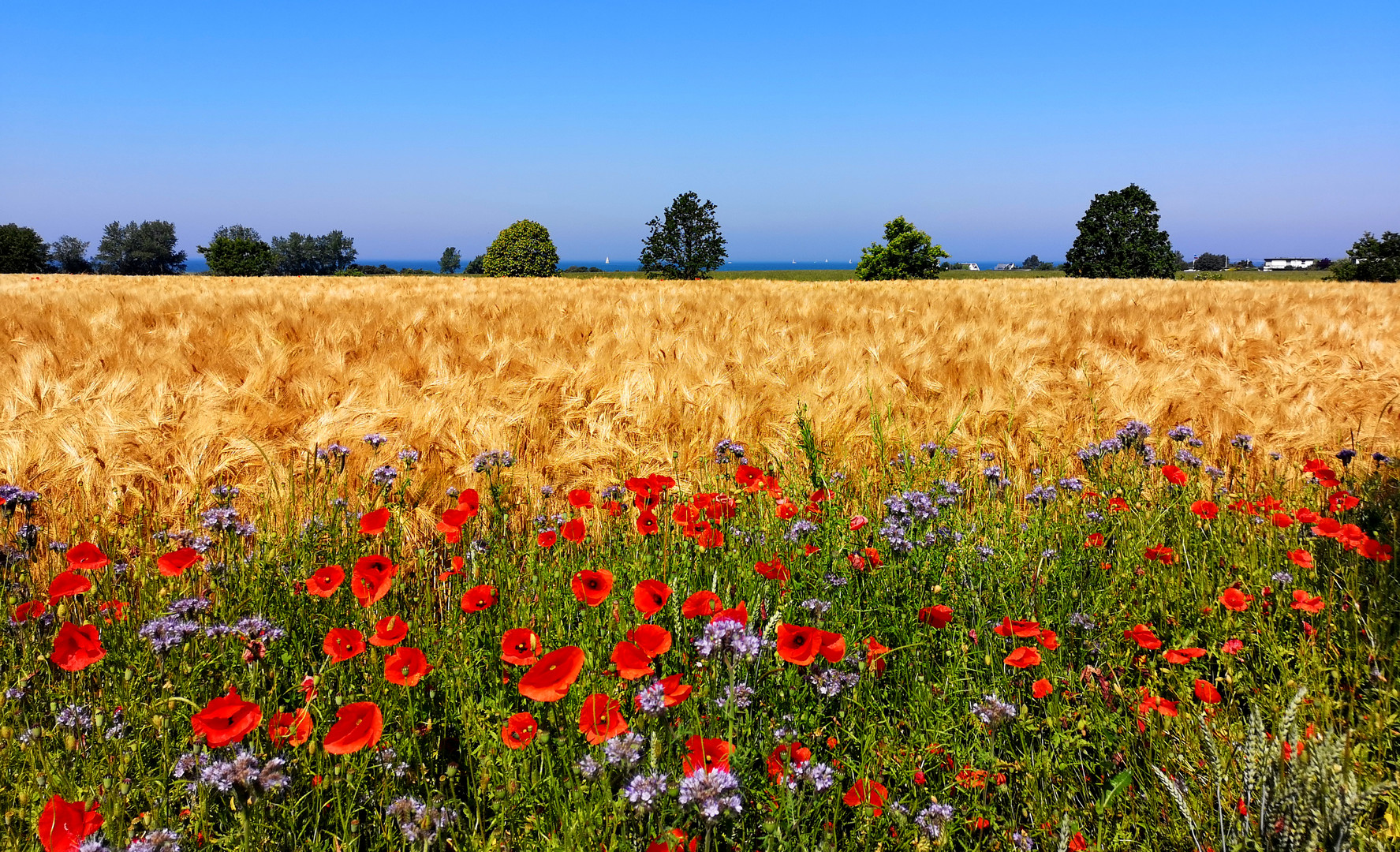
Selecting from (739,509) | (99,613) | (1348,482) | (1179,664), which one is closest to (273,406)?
(99,613)

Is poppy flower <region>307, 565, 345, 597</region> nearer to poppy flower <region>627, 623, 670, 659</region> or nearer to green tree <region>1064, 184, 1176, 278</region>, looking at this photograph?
poppy flower <region>627, 623, 670, 659</region>

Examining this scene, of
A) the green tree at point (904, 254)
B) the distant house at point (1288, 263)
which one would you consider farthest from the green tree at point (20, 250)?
the distant house at point (1288, 263)

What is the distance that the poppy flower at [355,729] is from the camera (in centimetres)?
118

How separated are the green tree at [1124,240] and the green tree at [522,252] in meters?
43.9

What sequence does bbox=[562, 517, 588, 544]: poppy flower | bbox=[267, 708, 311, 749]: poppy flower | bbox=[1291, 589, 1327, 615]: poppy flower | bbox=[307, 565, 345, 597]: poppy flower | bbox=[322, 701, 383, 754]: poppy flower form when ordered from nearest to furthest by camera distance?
bbox=[322, 701, 383, 754]: poppy flower, bbox=[267, 708, 311, 749]: poppy flower, bbox=[307, 565, 345, 597]: poppy flower, bbox=[1291, 589, 1327, 615]: poppy flower, bbox=[562, 517, 588, 544]: poppy flower

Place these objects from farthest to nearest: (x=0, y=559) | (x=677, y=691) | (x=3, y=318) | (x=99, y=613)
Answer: (x=3, y=318)
(x=0, y=559)
(x=99, y=613)
(x=677, y=691)

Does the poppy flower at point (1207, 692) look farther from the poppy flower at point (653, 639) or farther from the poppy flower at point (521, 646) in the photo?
the poppy flower at point (521, 646)

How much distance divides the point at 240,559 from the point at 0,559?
2.25ft

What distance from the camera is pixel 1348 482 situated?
2.99m

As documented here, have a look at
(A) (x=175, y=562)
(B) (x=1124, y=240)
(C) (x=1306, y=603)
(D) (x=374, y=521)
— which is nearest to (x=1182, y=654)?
(C) (x=1306, y=603)

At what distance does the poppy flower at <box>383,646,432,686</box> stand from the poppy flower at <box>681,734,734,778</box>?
0.58 metres

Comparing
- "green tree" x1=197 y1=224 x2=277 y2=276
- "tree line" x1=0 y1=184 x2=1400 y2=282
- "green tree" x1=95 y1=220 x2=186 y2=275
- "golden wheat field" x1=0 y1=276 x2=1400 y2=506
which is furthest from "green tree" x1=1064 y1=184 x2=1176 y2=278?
"green tree" x1=95 y1=220 x2=186 y2=275

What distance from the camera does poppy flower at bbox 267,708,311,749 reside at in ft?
4.54

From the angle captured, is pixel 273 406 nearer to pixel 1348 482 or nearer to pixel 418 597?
pixel 418 597
